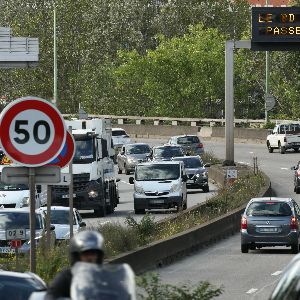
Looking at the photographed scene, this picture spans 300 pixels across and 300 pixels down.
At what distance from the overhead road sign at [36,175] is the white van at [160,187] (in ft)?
115

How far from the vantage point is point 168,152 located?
67562 mm

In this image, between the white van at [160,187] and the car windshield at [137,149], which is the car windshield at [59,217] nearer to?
the white van at [160,187]

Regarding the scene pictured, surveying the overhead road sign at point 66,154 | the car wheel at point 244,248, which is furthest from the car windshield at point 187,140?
the overhead road sign at point 66,154

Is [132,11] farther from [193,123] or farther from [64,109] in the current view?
[193,123]

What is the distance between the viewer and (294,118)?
104500 mm

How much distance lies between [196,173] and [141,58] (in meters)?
54.9

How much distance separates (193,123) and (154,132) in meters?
3.13

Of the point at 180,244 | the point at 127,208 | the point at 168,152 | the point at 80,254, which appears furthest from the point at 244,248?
the point at 168,152

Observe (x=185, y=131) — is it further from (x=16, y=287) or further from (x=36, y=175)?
(x=16, y=287)

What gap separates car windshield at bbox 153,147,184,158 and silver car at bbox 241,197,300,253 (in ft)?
103

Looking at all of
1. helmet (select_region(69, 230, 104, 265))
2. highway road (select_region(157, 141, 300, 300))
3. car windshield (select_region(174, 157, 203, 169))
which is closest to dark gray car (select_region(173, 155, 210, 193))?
car windshield (select_region(174, 157, 203, 169))

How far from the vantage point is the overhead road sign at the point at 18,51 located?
75.4 metres

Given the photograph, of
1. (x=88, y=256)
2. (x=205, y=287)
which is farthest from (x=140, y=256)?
(x=88, y=256)

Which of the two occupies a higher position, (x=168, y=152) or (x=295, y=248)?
(x=168, y=152)
